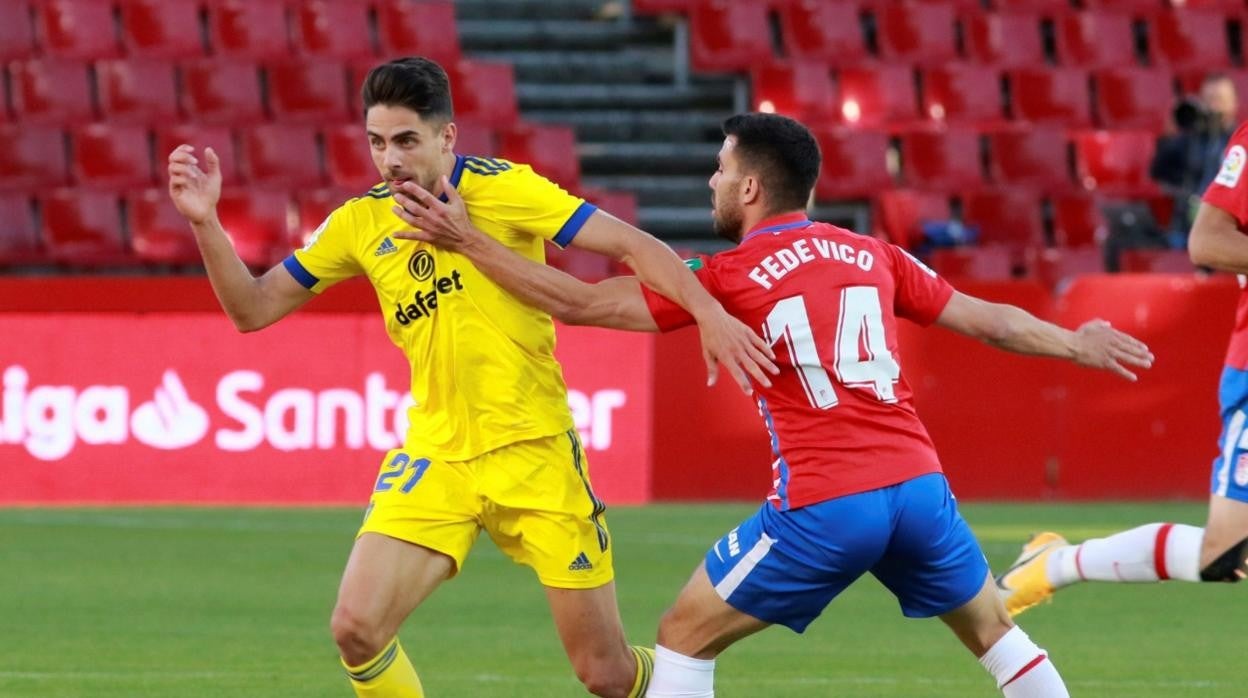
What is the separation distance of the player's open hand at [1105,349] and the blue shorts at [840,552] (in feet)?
1.80

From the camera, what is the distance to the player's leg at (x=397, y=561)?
5.85m

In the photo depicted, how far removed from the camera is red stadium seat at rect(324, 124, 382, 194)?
17.8 metres

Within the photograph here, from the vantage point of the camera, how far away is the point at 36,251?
1656cm

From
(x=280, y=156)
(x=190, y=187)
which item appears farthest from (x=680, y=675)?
(x=280, y=156)

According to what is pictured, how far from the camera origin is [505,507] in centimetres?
604

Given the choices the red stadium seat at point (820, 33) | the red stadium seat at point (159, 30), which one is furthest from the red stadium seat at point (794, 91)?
the red stadium seat at point (159, 30)

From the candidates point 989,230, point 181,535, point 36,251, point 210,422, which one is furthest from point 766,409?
point 989,230

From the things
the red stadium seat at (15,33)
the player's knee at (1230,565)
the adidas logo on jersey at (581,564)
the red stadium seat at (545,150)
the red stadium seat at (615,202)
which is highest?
the red stadium seat at (15,33)

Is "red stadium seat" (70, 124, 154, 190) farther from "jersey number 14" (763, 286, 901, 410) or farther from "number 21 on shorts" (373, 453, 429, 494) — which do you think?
"jersey number 14" (763, 286, 901, 410)

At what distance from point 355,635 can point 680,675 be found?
3.17 feet

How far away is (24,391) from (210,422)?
3.98 ft

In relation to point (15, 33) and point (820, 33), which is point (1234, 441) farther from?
point (820, 33)

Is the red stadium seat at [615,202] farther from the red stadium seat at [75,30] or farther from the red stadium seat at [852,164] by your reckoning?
Answer: the red stadium seat at [75,30]

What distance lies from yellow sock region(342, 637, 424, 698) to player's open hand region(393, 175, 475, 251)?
3.67 ft
